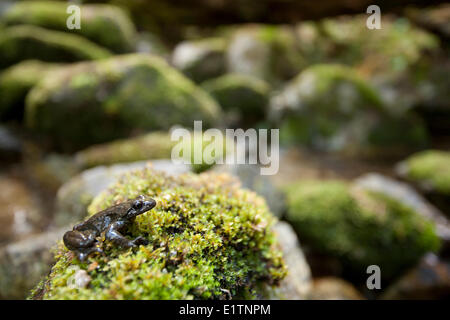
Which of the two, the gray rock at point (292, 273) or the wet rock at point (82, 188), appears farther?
the wet rock at point (82, 188)

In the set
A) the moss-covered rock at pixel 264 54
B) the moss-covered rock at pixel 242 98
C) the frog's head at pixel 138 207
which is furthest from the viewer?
the moss-covered rock at pixel 264 54

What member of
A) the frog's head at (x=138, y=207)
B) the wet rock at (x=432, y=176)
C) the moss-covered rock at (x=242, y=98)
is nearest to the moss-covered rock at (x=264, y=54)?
the moss-covered rock at (x=242, y=98)

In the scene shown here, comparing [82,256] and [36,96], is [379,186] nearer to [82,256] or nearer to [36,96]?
[82,256]

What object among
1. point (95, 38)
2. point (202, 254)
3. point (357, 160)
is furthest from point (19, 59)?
point (357, 160)

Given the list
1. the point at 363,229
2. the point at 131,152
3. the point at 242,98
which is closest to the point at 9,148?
the point at 131,152

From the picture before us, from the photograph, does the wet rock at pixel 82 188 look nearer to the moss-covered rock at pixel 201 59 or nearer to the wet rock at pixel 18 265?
the wet rock at pixel 18 265
